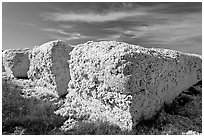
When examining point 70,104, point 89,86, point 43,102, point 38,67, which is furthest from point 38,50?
point 89,86

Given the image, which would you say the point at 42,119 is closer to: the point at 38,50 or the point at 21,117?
the point at 21,117

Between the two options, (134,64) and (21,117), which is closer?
(134,64)

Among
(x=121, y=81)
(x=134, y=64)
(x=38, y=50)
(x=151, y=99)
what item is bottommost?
(x=151, y=99)

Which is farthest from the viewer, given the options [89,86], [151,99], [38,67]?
[38,67]

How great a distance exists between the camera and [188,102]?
1191 cm

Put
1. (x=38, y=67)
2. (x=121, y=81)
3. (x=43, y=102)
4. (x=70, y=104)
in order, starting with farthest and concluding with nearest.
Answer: (x=38, y=67) → (x=43, y=102) → (x=70, y=104) → (x=121, y=81)

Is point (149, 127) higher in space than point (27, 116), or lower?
lower

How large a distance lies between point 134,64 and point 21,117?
5221 millimetres

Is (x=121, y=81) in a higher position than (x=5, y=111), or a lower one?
higher

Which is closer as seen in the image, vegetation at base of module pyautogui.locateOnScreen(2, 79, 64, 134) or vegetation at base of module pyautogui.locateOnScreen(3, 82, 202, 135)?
vegetation at base of module pyautogui.locateOnScreen(3, 82, 202, 135)

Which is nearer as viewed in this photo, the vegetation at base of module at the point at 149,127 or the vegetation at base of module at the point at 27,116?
the vegetation at base of module at the point at 149,127

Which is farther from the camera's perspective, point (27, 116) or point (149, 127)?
point (27, 116)

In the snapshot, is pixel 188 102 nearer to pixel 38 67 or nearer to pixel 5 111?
pixel 5 111

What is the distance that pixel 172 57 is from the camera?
11602 mm
